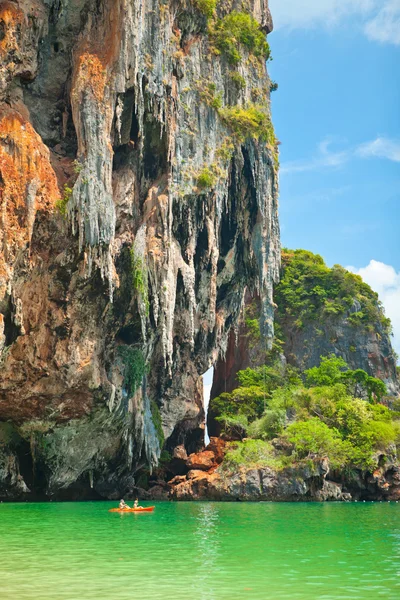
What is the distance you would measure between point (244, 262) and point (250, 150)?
665 centimetres

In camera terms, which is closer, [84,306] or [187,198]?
[84,306]

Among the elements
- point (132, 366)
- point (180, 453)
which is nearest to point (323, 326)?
point (180, 453)

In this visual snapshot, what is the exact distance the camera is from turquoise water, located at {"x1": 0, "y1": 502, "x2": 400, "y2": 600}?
9.30 metres

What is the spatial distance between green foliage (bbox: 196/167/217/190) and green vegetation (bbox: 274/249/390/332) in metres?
24.5

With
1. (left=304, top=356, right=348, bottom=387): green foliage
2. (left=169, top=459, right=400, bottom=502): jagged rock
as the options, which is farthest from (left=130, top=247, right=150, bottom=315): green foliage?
(left=304, top=356, right=348, bottom=387): green foliage

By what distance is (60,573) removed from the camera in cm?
1053

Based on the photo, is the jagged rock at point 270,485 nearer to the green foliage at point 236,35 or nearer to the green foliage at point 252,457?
the green foliage at point 252,457

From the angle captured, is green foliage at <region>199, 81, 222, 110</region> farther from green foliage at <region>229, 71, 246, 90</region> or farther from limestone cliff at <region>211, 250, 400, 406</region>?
limestone cliff at <region>211, 250, 400, 406</region>

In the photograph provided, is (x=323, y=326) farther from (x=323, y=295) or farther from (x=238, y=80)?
(x=238, y=80)

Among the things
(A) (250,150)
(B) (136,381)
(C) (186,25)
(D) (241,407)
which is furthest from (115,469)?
(C) (186,25)

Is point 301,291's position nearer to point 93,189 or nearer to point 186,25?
point 186,25

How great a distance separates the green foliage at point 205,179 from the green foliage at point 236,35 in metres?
7.92

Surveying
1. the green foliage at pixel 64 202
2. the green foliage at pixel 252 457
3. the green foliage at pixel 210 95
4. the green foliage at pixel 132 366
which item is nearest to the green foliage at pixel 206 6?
the green foliage at pixel 210 95

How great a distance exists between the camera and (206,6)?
3300cm
